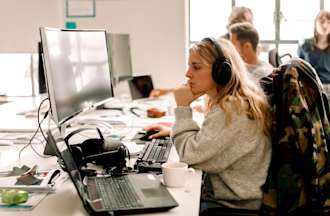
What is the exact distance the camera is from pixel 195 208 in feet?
3.88

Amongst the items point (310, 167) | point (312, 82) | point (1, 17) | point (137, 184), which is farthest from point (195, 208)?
point (1, 17)

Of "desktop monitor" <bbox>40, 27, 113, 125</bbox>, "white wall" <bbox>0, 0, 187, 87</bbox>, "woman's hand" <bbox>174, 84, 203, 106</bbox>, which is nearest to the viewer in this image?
"desktop monitor" <bbox>40, 27, 113, 125</bbox>

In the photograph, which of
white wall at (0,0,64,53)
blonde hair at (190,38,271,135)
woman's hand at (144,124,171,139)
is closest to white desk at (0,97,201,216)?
blonde hair at (190,38,271,135)

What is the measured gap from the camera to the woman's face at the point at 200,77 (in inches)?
66.3

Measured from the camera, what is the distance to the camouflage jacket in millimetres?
1465

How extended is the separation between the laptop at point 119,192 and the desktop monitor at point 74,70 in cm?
34

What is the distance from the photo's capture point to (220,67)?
163 cm

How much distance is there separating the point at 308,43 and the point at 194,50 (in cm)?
302

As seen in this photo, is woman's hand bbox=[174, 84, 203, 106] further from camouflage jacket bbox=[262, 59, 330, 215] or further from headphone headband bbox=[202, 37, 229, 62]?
camouflage jacket bbox=[262, 59, 330, 215]

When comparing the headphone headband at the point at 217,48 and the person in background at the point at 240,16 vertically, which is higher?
the person in background at the point at 240,16

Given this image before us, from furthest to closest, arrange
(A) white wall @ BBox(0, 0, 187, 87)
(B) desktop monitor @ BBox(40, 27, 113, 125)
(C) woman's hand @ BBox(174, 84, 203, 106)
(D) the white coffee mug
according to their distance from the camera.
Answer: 1. (A) white wall @ BBox(0, 0, 187, 87)
2. (C) woman's hand @ BBox(174, 84, 203, 106)
3. (B) desktop monitor @ BBox(40, 27, 113, 125)
4. (D) the white coffee mug

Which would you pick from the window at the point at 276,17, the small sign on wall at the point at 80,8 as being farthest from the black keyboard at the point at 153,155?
the window at the point at 276,17

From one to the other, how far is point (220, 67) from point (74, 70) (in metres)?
0.62

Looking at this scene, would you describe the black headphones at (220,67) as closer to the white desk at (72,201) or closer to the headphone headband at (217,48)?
the headphone headband at (217,48)
